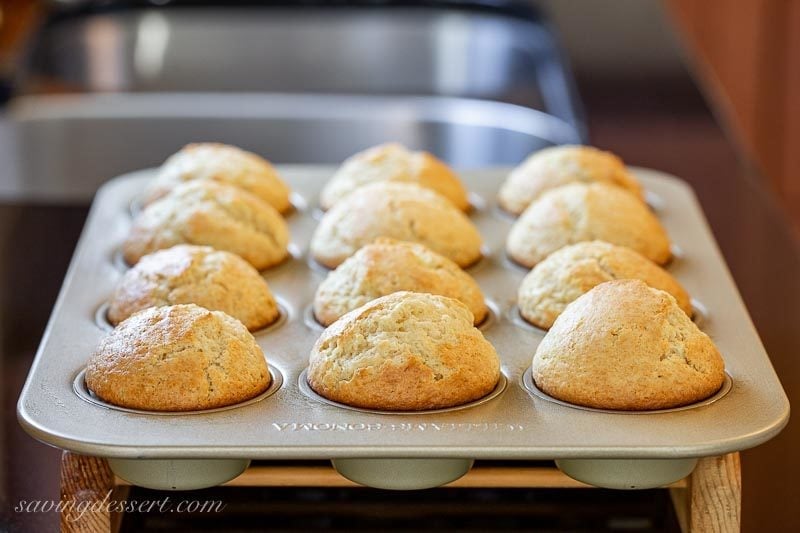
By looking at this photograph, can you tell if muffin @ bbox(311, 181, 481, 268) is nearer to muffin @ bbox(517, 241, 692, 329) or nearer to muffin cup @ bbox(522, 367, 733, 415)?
muffin @ bbox(517, 241, 692, 329)

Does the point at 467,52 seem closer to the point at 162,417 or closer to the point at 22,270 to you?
the point at 22,270

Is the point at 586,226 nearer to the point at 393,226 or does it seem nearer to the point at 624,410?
the point at 393,226

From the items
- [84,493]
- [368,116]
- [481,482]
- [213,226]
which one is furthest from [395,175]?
[368,116]

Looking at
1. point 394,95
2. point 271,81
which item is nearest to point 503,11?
point 394,95

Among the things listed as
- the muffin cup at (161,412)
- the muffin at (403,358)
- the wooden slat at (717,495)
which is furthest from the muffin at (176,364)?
the wooden slat at (717,495)

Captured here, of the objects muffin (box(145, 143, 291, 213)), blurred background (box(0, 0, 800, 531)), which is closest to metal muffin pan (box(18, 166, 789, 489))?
blurred background (box(0, 0, 800, 531))
